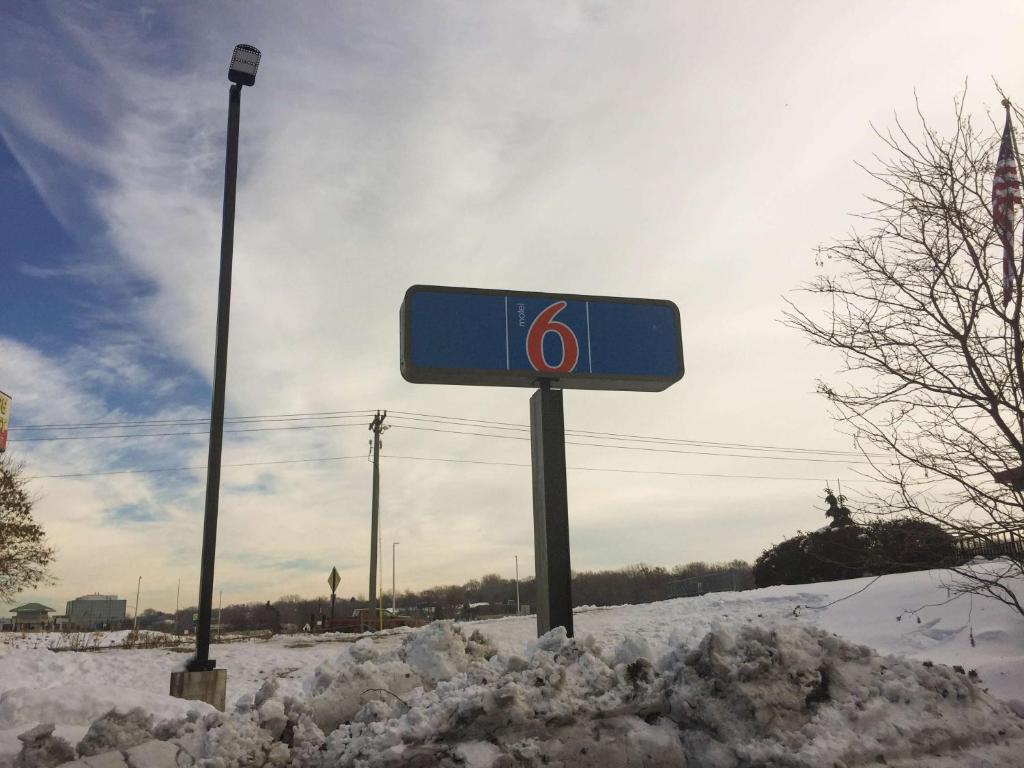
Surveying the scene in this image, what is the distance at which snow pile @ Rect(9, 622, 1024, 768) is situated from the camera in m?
4.42

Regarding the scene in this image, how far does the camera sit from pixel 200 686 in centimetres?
832

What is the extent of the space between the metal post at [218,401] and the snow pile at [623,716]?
374cm

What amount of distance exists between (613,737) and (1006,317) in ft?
18.7

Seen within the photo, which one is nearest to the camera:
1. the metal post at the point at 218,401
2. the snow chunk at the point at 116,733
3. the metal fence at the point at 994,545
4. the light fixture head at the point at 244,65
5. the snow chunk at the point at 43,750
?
the snow chunk at the point at 43,750

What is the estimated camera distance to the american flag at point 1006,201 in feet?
24.1

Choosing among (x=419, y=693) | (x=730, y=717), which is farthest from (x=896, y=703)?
(x=419, y=693)

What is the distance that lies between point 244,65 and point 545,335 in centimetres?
545

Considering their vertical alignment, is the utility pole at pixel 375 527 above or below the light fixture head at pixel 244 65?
below

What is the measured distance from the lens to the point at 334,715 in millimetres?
5082

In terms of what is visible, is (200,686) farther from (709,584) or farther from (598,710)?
(709,584)

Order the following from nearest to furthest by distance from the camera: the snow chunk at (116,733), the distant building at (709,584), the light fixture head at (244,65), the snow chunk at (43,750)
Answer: the snow chunk at (43,750) → the snow chunk at (116,733) → the light fixture head at (244,65) → the distant building at (709,584)

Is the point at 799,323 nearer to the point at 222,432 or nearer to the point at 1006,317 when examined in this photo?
the point at 1006,317

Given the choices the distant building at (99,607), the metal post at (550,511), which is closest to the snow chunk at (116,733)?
the metal post at (550,511)

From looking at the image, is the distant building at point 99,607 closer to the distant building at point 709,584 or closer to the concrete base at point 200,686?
the distant building at point 709,584
